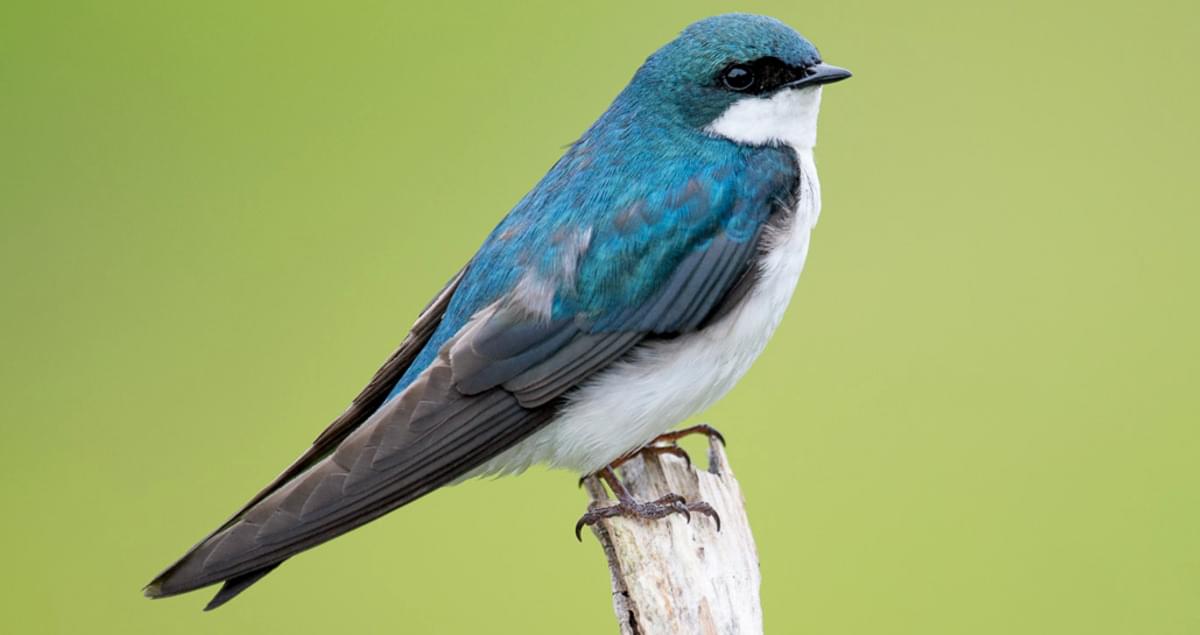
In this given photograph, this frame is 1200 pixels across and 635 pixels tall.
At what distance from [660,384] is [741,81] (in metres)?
0.65

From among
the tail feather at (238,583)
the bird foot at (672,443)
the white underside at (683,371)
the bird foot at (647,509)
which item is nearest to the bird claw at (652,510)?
the bird foot at (647,509)

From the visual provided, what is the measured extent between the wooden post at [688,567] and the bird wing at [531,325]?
0.30m

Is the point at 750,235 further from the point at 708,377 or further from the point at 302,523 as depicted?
the point at 302,523

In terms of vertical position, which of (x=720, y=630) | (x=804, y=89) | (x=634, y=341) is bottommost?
(x=720, y=630)

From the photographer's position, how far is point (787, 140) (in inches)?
123

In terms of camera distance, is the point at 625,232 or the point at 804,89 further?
the point at 804,89

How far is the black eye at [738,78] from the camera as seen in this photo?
122 inches

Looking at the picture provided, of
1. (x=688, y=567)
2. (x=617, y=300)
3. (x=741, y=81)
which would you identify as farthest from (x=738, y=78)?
(x=688, y=567)

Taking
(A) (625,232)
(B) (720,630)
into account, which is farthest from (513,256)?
(B) (720,630)

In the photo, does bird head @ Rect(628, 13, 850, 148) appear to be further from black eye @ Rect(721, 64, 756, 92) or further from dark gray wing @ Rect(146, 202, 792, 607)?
dark gray wing @ Rect(146, 202, 792, 607)

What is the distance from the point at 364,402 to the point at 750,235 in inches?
34.1

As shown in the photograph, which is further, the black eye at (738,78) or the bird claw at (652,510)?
the black eye at (738,78)

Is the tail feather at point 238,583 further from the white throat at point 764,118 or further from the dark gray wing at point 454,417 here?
the white throat at point 764,118

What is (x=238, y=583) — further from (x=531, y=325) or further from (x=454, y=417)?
(x=531, y=325)
